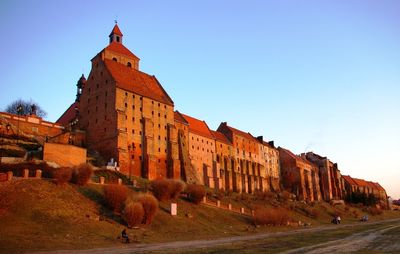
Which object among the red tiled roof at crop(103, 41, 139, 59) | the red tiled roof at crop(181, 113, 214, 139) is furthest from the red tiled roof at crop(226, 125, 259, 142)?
the red tiled roof at crop(103, 41, 139, 59)

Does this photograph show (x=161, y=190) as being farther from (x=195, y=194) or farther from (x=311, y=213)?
(x=311, y=213)

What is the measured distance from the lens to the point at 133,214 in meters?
32.0

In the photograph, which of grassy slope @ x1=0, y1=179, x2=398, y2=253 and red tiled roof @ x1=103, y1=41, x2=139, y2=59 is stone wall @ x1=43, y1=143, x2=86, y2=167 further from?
red tiled roof @ x1=103, y1=41, x2=139, y2=59

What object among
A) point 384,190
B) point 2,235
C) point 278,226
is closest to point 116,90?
point 278,226

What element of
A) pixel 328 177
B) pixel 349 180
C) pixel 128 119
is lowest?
pixel 349 180

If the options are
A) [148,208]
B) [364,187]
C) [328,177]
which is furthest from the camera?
[364,187]

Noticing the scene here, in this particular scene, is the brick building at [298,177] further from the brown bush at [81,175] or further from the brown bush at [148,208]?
the brown bush at [81,175]

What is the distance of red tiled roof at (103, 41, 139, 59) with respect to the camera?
7135 centimetres

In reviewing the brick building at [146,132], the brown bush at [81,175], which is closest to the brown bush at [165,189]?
the brown bush at [81,175]

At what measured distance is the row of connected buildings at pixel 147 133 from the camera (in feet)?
194

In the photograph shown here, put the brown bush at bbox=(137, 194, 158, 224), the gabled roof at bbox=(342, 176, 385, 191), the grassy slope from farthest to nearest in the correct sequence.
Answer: the gabled roof at bbox=(342, 176, 385, 191)
the brown bush at bbox=(137, 194, 158, 224)
the grassy slope

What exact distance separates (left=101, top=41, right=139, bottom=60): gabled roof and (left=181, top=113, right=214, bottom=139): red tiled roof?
16.2 meters

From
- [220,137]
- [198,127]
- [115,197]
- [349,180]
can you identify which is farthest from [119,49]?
[349,180]

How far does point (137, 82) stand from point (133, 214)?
38.3 metres
